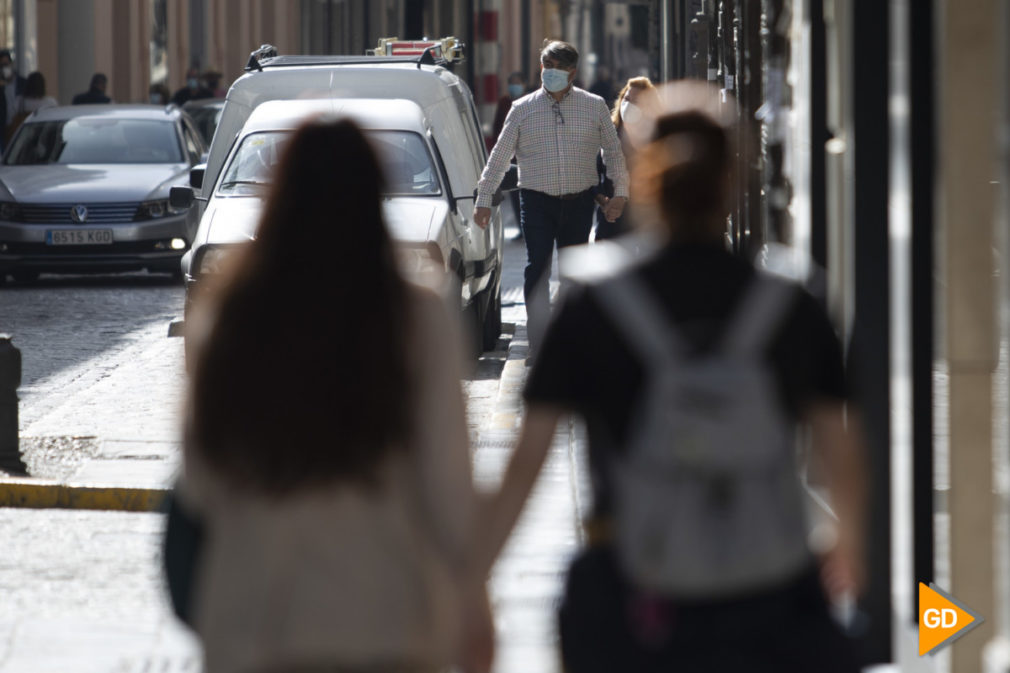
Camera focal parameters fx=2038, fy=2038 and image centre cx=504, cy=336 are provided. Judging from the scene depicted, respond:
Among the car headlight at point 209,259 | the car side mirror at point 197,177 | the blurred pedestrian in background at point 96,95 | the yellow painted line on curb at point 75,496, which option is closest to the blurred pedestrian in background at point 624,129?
the car headlight at point 209,259

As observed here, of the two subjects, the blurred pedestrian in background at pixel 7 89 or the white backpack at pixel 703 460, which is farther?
the blurred pedestrian in background at pixel 7 89

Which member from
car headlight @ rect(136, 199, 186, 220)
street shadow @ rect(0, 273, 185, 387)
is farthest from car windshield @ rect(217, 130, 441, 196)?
car headlight @ rect(136, 199, 186, 220)

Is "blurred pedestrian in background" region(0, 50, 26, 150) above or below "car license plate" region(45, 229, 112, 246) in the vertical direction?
above

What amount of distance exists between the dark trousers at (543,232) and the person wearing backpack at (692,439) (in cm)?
835

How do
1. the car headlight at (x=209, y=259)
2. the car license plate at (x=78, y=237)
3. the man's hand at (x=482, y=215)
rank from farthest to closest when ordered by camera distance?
the car license plate at (x=78, y=237) < the man's hand at (x=482, y=215) < the car headlight at (x=209, y=259)

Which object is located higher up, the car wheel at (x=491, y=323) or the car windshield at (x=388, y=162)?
the car windshield at (x=388, y=162)

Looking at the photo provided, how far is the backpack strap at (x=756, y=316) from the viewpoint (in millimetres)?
2775

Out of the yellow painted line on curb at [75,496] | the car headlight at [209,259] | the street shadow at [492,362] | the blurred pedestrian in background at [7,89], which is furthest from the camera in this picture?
the blurred pedestrian in background at [7,89]

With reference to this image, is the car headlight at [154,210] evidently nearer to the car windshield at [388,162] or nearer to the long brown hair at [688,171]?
the car windshield at [388,162]

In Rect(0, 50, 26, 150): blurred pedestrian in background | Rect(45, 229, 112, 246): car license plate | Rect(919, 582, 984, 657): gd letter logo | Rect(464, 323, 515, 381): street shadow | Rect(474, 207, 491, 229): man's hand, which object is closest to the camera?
Rect(919, 582, 984, 657): gd letter logo

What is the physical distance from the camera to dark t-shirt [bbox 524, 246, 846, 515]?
2.79 metres

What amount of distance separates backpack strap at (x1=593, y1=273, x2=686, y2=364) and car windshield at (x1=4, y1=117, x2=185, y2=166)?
1611 cm

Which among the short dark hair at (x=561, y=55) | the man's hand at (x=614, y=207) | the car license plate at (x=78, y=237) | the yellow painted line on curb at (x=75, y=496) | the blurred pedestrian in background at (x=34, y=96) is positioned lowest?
the yellow painted line on curb at (x=75, y=496)

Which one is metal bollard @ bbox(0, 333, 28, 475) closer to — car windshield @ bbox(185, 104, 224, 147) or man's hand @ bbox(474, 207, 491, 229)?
man's hand @ bbox(474, 207, 491, 229)
